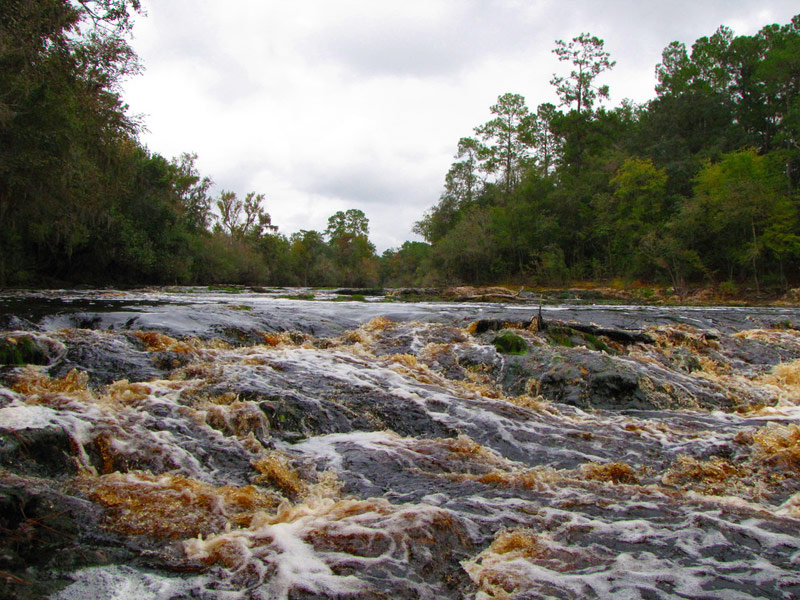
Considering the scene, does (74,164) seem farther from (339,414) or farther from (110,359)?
(339,414)

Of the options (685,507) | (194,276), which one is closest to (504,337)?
(685,507)

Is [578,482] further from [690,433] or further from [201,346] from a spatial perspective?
[201,346]

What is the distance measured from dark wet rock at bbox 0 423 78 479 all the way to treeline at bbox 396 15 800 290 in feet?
111

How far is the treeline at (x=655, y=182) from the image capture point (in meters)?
31.2

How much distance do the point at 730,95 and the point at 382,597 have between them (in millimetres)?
54632

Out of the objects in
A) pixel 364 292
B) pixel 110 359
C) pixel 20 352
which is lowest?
pixel 110 359

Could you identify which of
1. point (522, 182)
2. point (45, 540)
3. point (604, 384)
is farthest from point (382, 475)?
point (522, 182)

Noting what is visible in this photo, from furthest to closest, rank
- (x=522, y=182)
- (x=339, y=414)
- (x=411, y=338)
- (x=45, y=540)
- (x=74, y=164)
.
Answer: (x=522, y=182)
(x=74, y=164)
(x=411, y=338)
(x=339, y=414)
(x=45, y=540)

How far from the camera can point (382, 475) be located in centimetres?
413

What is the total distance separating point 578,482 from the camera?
4137 mm

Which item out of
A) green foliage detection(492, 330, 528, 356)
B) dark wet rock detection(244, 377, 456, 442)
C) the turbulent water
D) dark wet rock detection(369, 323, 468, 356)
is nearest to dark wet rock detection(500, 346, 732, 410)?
the turbulent water

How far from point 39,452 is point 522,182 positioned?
165 ft

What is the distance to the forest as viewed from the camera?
14.6 meters

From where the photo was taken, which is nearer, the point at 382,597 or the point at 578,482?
the point at 382,597
